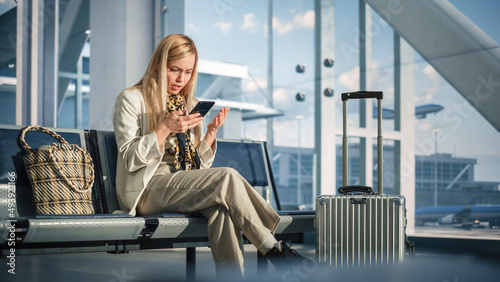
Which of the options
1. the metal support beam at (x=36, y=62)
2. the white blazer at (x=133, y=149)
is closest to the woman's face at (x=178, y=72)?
the white blazer at (x=133, y=149)

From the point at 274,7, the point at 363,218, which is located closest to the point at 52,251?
the point at 363,218

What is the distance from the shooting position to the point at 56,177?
2.31 metres

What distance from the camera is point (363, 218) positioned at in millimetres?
2496

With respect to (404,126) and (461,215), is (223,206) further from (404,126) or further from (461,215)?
(404,126)

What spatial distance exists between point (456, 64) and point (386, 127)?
3.02 feet

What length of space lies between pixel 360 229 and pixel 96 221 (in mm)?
1146

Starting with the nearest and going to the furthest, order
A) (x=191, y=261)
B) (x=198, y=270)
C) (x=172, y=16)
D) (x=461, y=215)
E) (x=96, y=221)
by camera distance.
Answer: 1. (x=96, y=221)
2. (x=191, y=261)
3. (x=198, y=270)
4. (x=461, y=215)
5. (x=172, y=16)

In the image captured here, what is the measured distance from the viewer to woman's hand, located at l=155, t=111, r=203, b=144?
230 centimetres

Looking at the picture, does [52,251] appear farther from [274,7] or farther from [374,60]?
[274,7]

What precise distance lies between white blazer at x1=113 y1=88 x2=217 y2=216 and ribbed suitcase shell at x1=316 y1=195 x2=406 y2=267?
0.77 metres

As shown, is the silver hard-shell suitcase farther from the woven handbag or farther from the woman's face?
the woven handbag

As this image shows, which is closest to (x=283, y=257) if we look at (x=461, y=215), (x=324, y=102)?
(x=461, y=215)

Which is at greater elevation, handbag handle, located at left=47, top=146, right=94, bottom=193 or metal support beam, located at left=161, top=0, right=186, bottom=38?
metal support beam, located at left=161, top=0, right=186, bottom=38

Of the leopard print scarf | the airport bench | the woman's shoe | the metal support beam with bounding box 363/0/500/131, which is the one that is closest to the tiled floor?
the woman's shoe
